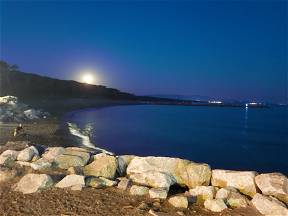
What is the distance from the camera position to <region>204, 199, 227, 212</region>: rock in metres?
10.3

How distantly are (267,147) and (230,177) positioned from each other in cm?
3278

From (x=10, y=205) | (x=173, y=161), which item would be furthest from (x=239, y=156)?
(x=10, y=205)

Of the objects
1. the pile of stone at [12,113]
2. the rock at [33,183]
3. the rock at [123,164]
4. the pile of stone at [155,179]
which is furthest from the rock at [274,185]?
the pile of stone at [12,113]

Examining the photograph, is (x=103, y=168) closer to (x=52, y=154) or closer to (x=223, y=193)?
(x=52, y=154)

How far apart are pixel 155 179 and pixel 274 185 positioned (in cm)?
406

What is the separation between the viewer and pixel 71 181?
11.5 meters

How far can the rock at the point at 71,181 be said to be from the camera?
11.4m

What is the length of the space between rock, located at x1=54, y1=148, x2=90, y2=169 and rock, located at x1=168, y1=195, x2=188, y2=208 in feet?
14.1

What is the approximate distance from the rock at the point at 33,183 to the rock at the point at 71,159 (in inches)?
61.6

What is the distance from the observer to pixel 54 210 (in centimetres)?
981

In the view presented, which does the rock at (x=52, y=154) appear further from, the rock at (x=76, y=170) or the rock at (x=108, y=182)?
the rock at (x=108, y=182)

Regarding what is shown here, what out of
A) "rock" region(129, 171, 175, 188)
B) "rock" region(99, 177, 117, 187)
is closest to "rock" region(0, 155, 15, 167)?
"rock" region(99, 177, 117, 187)

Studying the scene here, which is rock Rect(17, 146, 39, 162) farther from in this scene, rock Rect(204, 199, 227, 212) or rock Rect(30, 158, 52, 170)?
rock Rect(204, 199, 227, 212)

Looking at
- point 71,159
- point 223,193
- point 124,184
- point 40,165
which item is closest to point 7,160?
point 40,165
